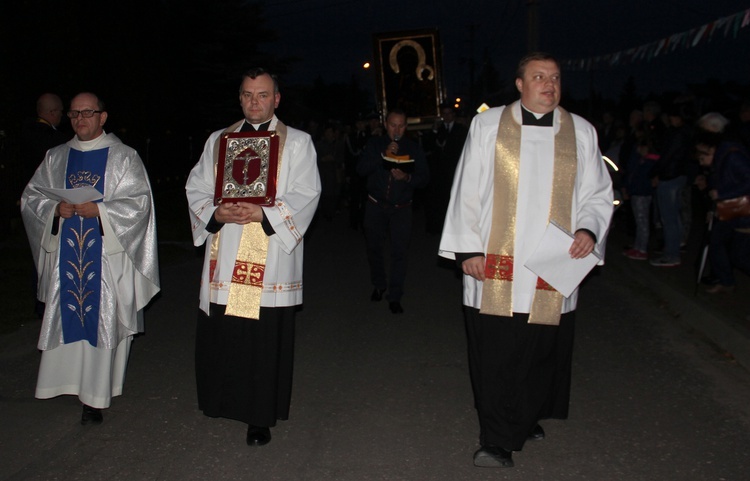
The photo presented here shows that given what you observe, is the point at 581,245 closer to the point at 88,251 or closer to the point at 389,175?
the point at 88,251

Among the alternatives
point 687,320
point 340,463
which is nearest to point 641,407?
point 340,463

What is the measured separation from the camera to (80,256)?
525cm

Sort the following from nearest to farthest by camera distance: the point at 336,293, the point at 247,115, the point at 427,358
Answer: the point at 247,115, the point at 427,358, the point at 336,293

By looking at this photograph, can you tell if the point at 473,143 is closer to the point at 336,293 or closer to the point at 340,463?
the point at 340,463

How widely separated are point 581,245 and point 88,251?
3001 millimetres

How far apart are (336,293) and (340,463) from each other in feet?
16.5

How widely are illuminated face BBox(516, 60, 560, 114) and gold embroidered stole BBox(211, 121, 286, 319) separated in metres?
1.45

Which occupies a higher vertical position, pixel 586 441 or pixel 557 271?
pixel 557 271

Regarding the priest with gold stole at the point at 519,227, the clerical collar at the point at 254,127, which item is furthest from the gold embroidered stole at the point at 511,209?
the clerical collar at the point at 254,127

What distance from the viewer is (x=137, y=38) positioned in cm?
2417

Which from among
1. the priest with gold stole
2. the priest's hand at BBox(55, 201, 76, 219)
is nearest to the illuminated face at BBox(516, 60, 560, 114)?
the priest with gold stole

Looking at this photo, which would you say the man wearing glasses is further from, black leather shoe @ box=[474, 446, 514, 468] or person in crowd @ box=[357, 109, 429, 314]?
person in crowd @ box=[357, 109, 429, 314]

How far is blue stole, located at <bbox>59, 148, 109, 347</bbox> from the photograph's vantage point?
5.19 meters

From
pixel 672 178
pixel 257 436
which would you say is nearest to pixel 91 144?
pixel 257 436
